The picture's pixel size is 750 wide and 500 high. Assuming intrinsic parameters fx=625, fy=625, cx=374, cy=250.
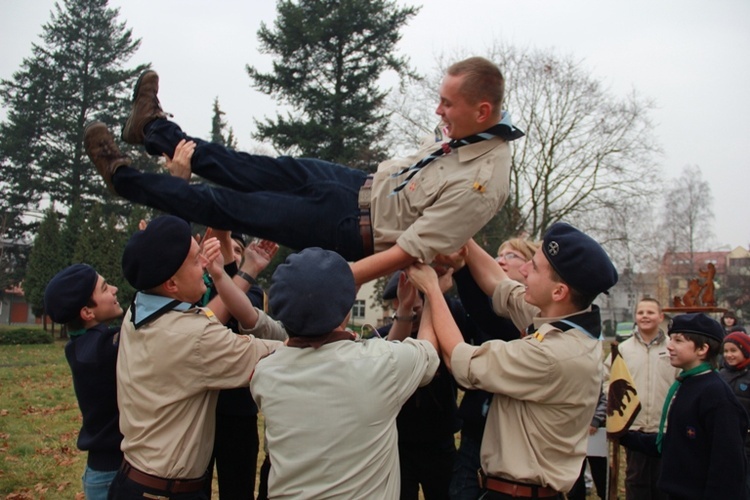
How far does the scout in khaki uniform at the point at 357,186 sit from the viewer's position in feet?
10.5

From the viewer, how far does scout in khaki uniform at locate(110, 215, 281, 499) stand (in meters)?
2.96

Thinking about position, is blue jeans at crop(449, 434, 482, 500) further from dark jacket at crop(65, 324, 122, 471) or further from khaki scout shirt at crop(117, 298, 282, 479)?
dark jacket at crop(65, 324, 122, 471)

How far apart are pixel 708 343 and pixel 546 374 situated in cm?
269

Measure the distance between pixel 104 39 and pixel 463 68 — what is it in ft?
129

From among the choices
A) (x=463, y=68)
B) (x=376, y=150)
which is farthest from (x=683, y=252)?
(x=463, y=68)

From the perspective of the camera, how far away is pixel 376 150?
88.1 feet

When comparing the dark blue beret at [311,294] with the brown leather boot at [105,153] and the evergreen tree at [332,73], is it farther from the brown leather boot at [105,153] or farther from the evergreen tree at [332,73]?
the evergreen tree at [332,73]

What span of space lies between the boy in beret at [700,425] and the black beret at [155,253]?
367cm

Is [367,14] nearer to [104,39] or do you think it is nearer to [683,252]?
[104,39]

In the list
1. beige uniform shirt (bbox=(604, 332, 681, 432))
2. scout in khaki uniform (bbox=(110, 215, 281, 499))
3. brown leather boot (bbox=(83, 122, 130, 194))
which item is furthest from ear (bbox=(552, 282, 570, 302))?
beige uniform shirt (bbox=(604, 332, 681, 432))

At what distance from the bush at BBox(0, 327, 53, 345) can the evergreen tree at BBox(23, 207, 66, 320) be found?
6858mm

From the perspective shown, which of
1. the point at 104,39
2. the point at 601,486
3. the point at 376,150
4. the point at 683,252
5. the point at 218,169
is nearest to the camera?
the point at 218,169

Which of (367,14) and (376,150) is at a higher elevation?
(367,14)

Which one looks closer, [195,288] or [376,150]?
[195,288]
